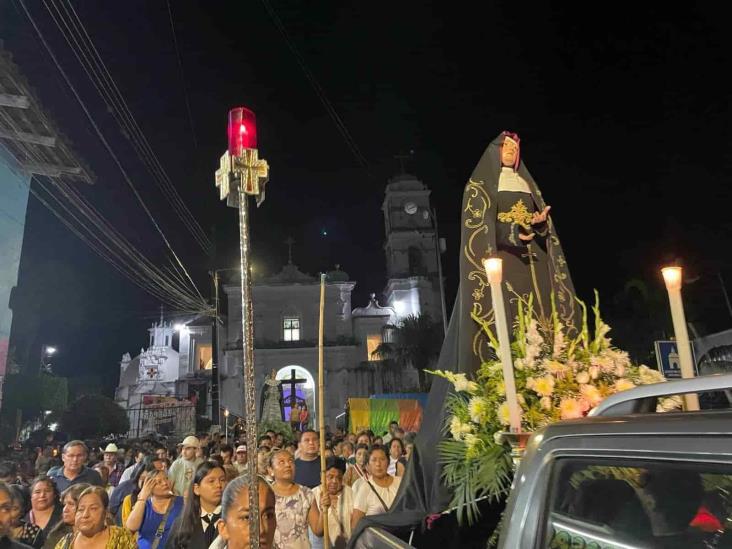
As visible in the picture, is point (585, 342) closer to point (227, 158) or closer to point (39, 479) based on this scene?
point (227, 158)

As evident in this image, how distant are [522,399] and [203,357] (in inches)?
1581

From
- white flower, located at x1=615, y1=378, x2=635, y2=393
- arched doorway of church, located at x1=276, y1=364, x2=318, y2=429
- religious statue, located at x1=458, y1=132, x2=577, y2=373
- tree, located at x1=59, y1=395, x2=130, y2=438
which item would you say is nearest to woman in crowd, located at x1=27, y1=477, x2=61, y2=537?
religious statue, located at x1=458, y1=132, x2=577, y2=373

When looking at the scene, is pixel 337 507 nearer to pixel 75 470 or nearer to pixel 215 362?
pixel 75 470

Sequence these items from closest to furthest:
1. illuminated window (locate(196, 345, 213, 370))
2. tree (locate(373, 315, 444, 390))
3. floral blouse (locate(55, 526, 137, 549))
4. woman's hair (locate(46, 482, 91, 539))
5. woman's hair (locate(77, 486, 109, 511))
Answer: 1. floral blouse (locate(55, 526, 137, 549))
2. woman's hair (locate(77, 486, 109, 511))
3. woman's hair (locate(46, 482, 91, 539))
4. tree (locate(373, 315, 444, 390))
5. illuminated window (locate(196, 345, 213, 370))

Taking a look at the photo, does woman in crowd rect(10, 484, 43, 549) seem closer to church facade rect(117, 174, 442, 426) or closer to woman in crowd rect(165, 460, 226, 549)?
woman in crowd rect(165, 460, 226, 549)

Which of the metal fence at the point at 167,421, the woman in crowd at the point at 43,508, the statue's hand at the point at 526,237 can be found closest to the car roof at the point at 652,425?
the statue's hand at the point at 526,237

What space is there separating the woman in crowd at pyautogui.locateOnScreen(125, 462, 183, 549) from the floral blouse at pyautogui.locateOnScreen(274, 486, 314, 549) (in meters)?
1.30

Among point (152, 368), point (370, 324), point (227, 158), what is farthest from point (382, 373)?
point (227, 158)

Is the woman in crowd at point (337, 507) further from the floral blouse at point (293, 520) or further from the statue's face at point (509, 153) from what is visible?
the statue's face at point (509, 153)

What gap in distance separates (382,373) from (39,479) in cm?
3172

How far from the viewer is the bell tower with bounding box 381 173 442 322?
126ft

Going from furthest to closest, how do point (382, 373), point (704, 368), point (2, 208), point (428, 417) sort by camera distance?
point (382, 373), point (2, 208), point (704, 368), point (428, 417)

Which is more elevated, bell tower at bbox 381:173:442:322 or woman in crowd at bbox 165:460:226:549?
bell tower at bbox 381:173:442:322

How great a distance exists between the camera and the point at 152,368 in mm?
46094
